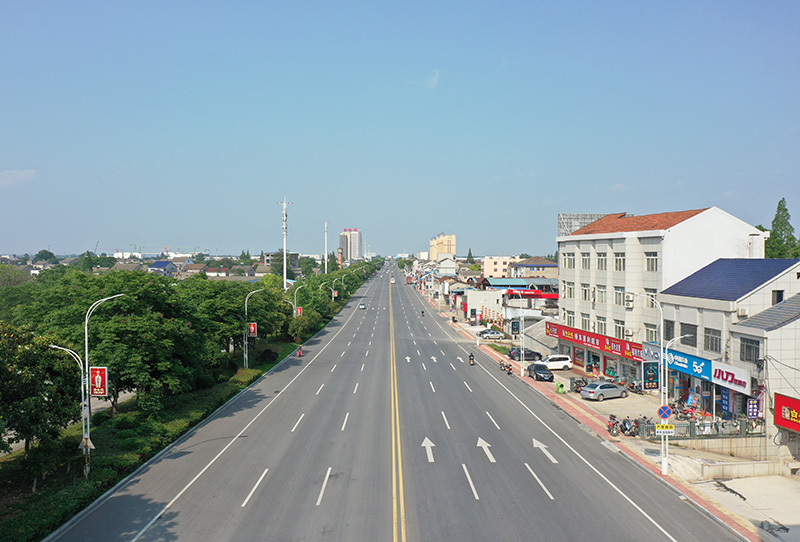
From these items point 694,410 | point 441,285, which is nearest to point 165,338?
point 694,410

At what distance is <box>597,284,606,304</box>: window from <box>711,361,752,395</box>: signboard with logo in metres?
15.0

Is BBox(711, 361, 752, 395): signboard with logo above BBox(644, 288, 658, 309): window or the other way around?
the other way around

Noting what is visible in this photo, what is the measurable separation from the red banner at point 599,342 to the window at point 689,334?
173 inches

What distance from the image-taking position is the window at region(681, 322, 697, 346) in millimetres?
34419

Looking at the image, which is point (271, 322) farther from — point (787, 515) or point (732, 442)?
point (787, 515)

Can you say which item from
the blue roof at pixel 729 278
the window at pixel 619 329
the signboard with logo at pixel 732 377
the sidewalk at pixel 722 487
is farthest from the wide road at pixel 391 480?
the blue roof at pixel 729 278

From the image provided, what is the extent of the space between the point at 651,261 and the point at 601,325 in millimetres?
8256

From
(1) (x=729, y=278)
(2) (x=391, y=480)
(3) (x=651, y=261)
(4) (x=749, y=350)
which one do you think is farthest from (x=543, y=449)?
(3) (x=651, y=261)

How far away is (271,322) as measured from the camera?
5781 centimetres

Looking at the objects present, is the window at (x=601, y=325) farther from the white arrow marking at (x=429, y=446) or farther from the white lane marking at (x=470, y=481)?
the white lane marking at (x=470, y=481)

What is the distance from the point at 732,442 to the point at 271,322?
44.3 meters

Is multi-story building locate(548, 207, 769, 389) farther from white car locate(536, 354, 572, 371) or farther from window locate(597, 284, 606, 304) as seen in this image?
white car locate(536, 354, 572, 371)

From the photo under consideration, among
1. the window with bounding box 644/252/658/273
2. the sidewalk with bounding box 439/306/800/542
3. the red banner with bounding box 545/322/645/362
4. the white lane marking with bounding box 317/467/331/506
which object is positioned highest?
the window with bounding box 644/252/658/273

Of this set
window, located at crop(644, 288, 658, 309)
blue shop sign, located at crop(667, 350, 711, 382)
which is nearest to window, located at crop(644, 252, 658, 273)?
window, located at crop(644, 288, 658, 309)
